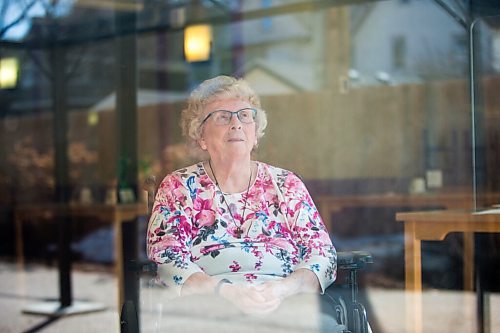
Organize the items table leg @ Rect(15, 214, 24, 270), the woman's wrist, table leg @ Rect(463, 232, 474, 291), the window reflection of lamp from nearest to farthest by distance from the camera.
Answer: the woman's wrist < table leg @ Rect(463, 232, 474, 291) < the window reflection of lamp < table leg @ Rect(15, 214, 24, 270)

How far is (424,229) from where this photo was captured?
246 centimetres

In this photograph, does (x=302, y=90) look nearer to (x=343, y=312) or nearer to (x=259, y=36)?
(x=259, y=36)

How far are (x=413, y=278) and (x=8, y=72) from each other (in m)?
3.07

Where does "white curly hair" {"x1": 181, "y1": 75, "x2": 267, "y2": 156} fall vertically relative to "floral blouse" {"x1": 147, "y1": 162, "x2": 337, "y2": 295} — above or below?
above

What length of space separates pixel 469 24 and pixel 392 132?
304 cm

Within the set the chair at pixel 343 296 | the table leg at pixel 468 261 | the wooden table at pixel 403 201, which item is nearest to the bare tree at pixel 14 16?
the wooden table at pixel 403 201

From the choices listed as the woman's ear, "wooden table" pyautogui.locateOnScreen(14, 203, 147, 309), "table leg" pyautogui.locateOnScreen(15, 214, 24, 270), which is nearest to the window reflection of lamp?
"wooden table" pyautogui.locateOnScreen(14, 203, 147, 309)

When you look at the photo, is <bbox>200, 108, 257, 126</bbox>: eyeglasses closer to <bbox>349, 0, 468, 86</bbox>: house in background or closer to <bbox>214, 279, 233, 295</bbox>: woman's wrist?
<bbox>214, 279, 233, 295</bbox>: woman's wrist

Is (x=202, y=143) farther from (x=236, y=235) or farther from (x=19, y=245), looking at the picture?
(x=19, y=245)

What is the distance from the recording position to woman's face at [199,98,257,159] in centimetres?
202

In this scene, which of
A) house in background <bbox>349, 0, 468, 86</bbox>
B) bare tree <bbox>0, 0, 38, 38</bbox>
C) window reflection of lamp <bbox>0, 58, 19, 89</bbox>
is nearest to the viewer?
bare tree <bbox>0, 0, 38, 38</bbox>

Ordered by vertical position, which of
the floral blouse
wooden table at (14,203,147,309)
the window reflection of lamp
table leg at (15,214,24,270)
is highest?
the window reflection of lamp

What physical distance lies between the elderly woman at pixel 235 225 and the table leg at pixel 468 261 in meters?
0.88

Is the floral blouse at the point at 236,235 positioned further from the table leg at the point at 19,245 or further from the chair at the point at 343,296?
the table leg at the point at 19,245
